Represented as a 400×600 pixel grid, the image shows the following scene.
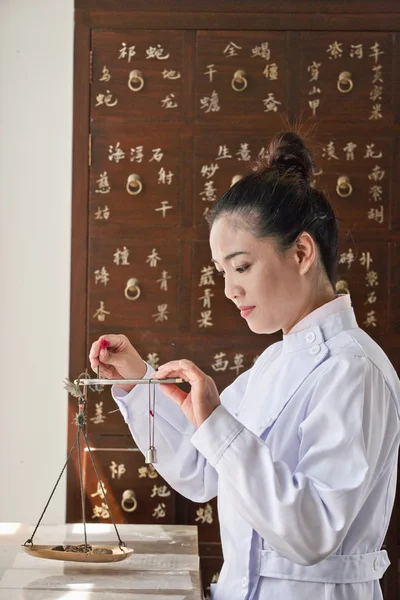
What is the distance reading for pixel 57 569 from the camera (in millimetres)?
1617

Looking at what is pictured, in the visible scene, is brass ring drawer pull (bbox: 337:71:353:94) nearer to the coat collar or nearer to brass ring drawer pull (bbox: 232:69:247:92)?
brass ring drawer pull (bbox: 232:69:247:92)

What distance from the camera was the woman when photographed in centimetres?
121

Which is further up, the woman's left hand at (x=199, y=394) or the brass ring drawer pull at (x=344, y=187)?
the brass ring drawer pull at (x=344, y=187)

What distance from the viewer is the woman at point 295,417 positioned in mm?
1213

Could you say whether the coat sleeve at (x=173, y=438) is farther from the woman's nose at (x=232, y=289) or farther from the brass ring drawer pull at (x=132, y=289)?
the brass ring drawer pull at (x=132, y=289)

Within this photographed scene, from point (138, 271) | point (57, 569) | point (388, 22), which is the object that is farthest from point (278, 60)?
point (57, 569)

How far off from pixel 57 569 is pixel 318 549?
0.64 metres

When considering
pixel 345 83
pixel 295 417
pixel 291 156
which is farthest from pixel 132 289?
pixel 295 417

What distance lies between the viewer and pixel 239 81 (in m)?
2.90

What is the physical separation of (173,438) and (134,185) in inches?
51.8

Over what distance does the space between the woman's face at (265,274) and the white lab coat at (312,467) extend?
0.06 metres

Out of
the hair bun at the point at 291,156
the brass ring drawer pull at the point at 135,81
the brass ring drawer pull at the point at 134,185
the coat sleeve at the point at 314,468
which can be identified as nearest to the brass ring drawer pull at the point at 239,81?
the brass ring drawer pull at the point at 135,81

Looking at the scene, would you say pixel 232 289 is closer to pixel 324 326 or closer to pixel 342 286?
pixel 324 326

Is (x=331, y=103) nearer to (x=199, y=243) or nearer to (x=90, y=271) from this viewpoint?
(x=199, y=243)
